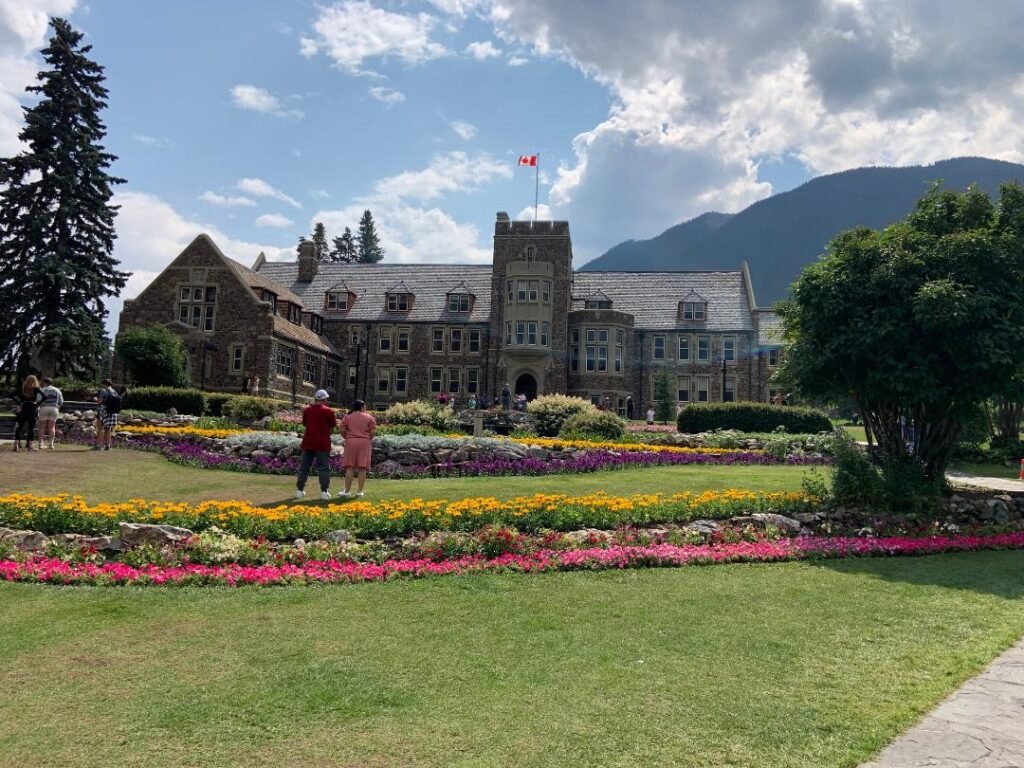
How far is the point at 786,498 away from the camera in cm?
1311

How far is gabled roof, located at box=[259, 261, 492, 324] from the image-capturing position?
54938 mm

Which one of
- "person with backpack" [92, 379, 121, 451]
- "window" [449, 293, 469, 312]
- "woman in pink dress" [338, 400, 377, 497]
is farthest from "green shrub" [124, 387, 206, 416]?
"window" [449, 293, 469, 312]

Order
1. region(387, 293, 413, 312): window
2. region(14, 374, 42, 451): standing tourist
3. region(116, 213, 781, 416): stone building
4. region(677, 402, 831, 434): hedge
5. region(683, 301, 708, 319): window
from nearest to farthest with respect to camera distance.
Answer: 1. region(14, 374, 42, 451): standing tourist
2. region(677, 402, 831, 434): hedge
3. region(116, 213, 781, 416): stone building
4. region(683, 301, 708, 319): window
5. region(387, 293, 413, 312): window

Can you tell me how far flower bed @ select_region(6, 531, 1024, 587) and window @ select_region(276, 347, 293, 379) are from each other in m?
36.1

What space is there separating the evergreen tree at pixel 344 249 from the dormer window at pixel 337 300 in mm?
43664

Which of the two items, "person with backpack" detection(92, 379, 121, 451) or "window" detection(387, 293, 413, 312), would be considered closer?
"person with backpack" detection(92, 379, 121, 451)

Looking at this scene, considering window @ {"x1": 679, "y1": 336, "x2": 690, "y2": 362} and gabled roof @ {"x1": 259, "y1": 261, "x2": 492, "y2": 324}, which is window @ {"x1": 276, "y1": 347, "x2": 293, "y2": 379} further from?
window @ {"x1": 679, "y1": 336, "x2": 690, "y2": 362}

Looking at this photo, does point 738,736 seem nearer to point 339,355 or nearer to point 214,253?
point 214,253

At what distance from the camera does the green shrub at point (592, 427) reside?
25344 millimetres

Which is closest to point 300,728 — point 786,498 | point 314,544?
point 314,544

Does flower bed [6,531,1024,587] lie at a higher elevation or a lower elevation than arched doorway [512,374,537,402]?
lower

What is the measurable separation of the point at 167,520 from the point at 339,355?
144ft

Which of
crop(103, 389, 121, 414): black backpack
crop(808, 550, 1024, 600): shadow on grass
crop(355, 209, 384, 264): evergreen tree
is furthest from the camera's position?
crop(355, 209, 384, 264): evergreen tree

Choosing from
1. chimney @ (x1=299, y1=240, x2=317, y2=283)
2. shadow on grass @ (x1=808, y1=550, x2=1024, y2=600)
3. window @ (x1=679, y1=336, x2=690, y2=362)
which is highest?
chimney @ (x1=299, y1=240, x2=317, y2=283)
